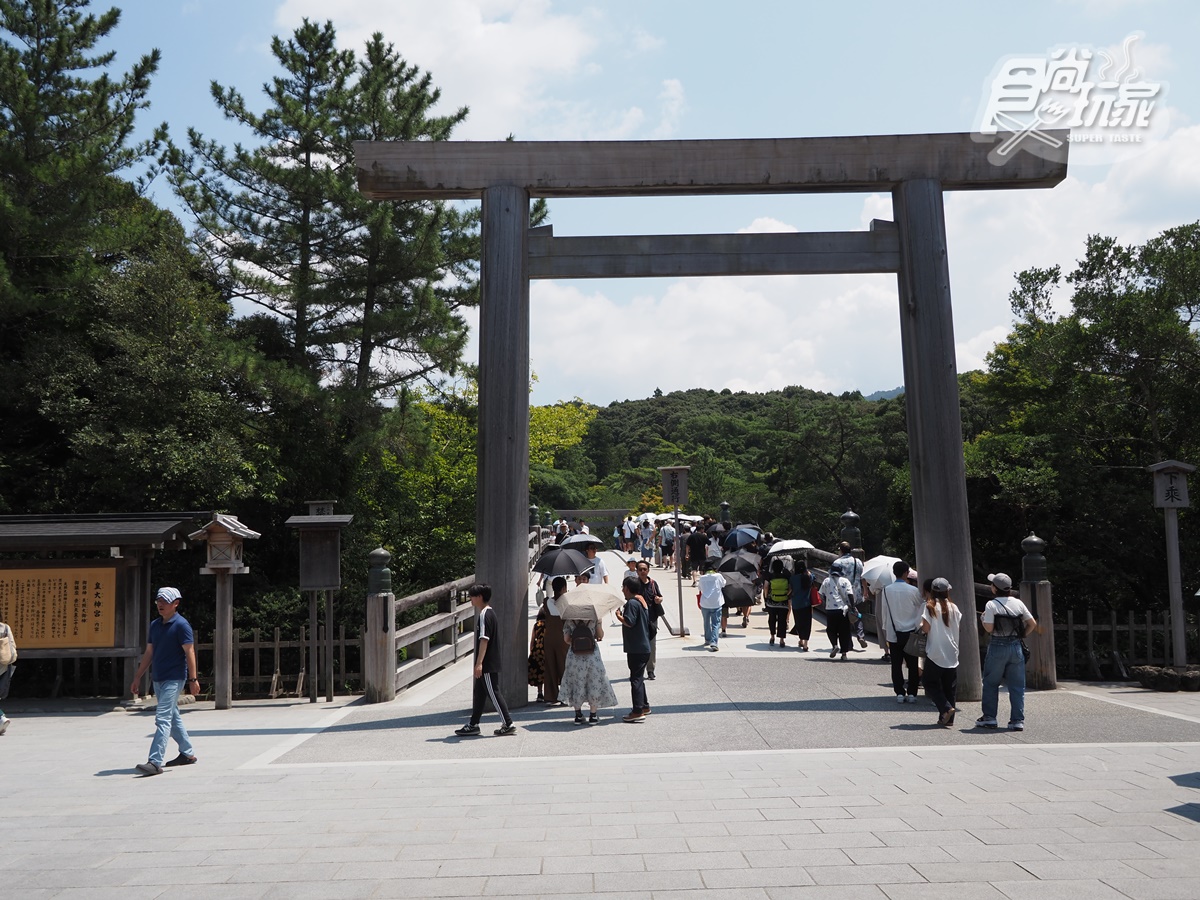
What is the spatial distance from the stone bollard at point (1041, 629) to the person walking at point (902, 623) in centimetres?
192

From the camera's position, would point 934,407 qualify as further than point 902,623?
Yes

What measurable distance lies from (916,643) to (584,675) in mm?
3609

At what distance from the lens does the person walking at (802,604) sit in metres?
15.0

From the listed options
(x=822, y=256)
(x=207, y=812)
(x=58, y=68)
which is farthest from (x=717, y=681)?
(x=58, y=68)

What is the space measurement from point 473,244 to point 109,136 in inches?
322

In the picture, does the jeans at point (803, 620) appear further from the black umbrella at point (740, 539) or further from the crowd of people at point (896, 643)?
the black umbrella at point (740, 539)

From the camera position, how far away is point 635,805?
6.45 m

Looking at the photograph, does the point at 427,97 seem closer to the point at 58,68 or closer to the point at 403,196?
the point at 58,68

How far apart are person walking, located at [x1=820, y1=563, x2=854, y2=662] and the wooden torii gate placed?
309 centimetres

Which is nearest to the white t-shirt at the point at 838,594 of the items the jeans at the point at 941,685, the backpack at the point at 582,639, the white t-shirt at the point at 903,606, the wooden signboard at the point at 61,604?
the white t-shirt at the point at 903,606

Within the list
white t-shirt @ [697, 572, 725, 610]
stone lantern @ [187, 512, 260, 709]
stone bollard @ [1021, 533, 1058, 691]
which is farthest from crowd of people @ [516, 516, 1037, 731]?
stone lantern @ [187, 512, 260, 709]

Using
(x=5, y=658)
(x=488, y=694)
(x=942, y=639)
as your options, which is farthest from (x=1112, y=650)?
(x=5, y=658)

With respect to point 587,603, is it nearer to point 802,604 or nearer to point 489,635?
point 489,635

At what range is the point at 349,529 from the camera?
2172 cm
